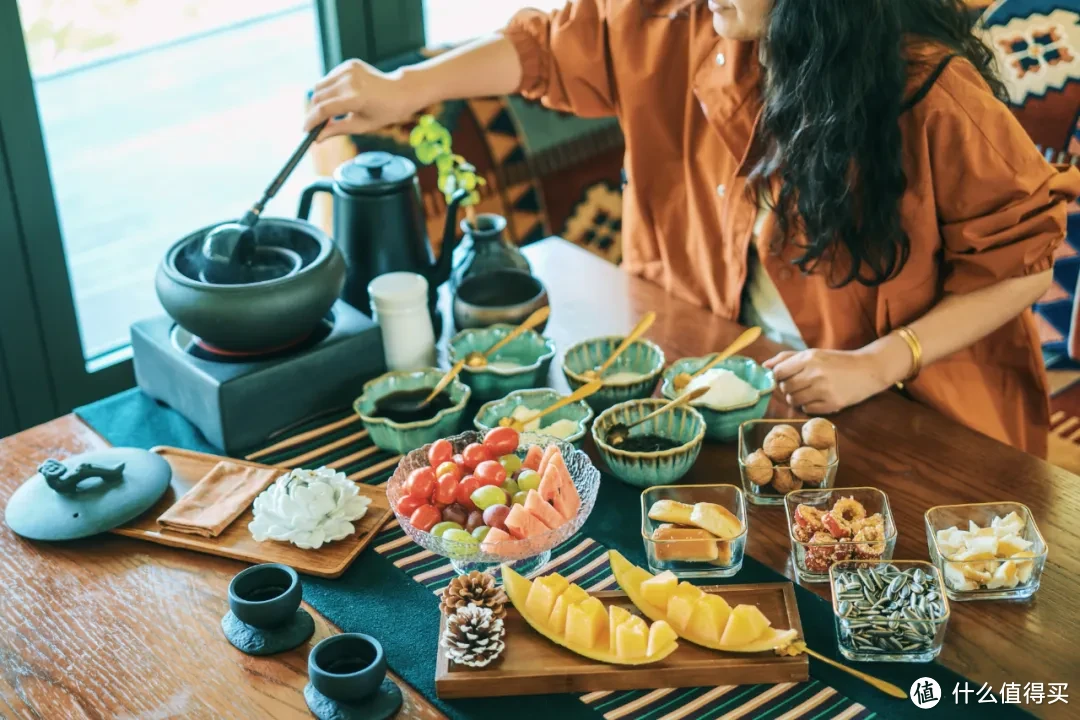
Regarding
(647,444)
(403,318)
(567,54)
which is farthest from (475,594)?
(567,54)

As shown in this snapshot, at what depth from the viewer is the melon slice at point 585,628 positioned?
1.14 m

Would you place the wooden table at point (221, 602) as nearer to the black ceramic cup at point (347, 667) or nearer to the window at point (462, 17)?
the black ceramic cup at point (347, 667)

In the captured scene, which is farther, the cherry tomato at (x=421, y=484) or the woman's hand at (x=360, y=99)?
the woman's hand at (x=360, y=99)

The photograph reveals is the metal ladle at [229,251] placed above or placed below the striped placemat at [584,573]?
above

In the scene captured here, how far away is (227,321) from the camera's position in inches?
58.3

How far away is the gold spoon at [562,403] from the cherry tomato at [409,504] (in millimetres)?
215

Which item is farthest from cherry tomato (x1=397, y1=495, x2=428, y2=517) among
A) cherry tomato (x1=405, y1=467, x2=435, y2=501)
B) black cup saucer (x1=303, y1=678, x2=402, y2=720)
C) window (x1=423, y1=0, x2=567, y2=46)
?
window (x1=423, y1=0, x2=567, y2=46)

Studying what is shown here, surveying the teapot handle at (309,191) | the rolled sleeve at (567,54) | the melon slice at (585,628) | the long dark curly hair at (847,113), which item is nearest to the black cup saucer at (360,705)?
the melon slice at (585,628)

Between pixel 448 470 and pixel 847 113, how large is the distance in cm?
75

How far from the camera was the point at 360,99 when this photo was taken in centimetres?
187

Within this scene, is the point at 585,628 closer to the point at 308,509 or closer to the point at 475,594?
the point at 475,594

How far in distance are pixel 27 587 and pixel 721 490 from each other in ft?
2.69

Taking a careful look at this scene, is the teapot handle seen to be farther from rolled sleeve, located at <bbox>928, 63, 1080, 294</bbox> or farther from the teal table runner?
rolled sleeve, located at <bbox>928, 63, 1080, 294</bbox>

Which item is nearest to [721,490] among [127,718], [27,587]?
[127,718]
